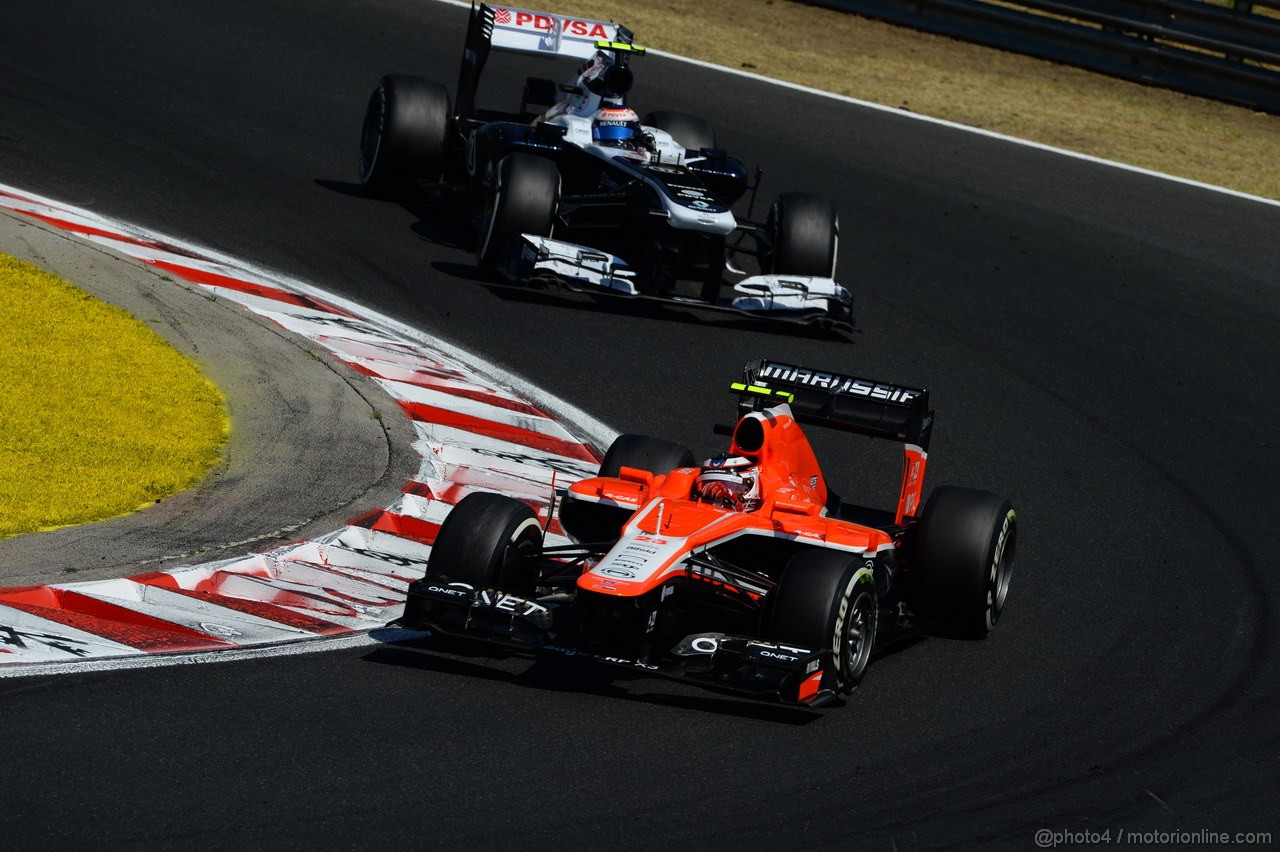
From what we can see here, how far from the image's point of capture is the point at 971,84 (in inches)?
826

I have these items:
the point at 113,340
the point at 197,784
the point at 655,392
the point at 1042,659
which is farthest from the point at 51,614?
the point at 655,392

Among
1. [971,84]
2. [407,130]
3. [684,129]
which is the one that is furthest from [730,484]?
[971,84]

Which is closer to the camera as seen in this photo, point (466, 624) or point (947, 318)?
point (466, 624)

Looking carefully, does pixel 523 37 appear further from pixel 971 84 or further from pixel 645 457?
pixel 645 457

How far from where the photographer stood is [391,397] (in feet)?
35.6

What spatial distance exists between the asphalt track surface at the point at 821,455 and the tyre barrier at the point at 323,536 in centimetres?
35

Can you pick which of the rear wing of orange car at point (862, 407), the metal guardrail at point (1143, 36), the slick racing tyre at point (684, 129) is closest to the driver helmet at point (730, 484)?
the rear wing of orange car at point (862, 407)

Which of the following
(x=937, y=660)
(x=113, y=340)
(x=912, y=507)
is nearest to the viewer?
(x=937, y=660)

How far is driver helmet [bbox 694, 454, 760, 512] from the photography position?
824 centimetres

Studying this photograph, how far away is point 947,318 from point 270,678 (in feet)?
27.9

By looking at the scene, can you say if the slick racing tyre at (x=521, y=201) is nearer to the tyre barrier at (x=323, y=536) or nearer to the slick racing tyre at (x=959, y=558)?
the tyre barrier at (x=323, y=536)

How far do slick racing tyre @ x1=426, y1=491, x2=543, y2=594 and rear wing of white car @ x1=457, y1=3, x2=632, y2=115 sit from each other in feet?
26.6

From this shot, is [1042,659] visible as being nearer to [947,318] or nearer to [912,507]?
[912,507]

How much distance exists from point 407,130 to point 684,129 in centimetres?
267
